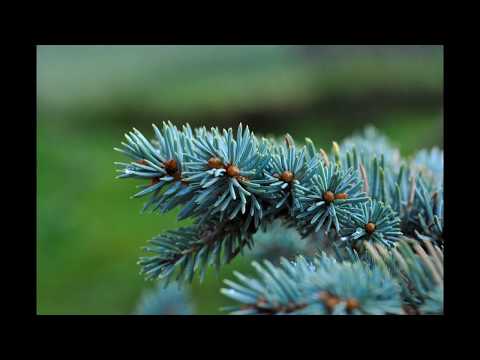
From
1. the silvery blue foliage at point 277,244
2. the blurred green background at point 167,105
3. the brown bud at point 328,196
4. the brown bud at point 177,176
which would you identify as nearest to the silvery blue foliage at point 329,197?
the brown bud at point 328,196

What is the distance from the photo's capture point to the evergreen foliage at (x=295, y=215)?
31cm

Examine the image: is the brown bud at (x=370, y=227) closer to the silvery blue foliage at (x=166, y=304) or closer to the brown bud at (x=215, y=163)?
the brown bud at (x=215, y=163)

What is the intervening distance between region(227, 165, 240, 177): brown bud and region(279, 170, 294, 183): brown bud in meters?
0.04

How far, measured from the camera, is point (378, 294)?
31 centimetres

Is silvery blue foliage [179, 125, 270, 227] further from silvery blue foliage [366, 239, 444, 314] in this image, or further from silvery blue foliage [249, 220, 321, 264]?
silvery blue foliage [249, 220, 321, 264]

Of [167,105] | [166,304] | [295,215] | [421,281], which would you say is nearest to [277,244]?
[166,304]

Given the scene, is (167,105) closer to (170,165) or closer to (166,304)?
(166,304)

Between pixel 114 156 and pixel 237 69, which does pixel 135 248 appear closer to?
pixel 114 156

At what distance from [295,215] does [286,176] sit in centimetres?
5

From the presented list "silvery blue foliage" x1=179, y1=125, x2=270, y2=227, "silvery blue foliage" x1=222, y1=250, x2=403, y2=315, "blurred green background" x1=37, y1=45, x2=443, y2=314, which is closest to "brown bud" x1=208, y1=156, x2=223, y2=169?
"silvery blue foliage" x1=179, y1=125, x2=270, y2=227

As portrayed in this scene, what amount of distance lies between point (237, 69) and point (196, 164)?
261cm

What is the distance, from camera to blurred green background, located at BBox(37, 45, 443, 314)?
2.05 m

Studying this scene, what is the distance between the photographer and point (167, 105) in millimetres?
2668
